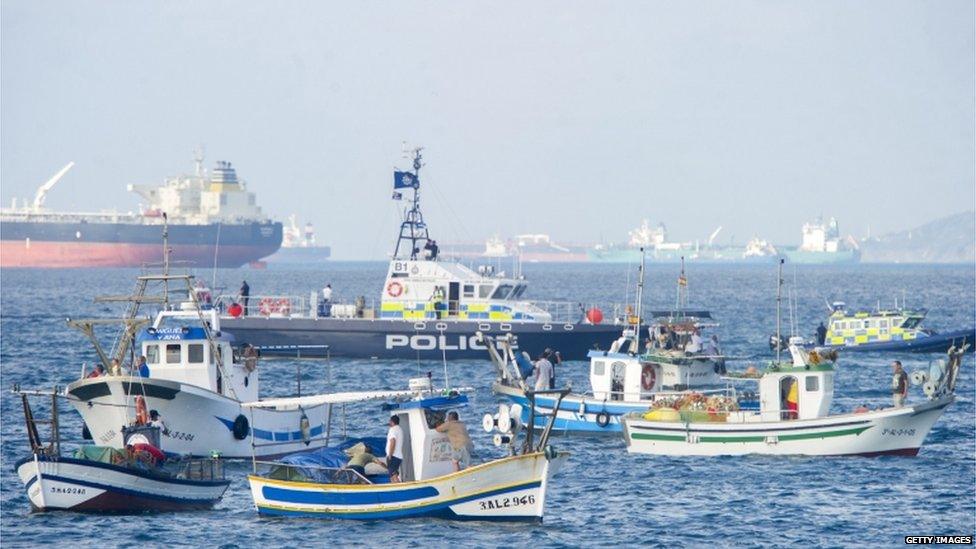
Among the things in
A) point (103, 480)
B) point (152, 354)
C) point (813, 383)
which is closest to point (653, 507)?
point (813, 383)

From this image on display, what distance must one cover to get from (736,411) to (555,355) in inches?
340

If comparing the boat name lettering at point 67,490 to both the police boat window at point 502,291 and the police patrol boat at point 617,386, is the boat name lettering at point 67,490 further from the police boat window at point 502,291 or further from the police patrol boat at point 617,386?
the police boat window at point 502,291

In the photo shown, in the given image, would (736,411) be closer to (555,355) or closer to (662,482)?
(662,482)

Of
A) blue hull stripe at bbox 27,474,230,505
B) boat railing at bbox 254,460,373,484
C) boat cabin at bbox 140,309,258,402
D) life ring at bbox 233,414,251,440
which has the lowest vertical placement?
blue hull stripe at bbox 27,474,230,505

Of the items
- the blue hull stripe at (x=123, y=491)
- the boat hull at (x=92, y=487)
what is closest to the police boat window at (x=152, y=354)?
the blue hull stripe at (x=123, y=491)

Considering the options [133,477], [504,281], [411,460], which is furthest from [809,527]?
[504,281]

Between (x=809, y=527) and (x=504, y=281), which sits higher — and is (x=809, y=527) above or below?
below

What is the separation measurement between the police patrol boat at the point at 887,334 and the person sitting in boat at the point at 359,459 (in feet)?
142

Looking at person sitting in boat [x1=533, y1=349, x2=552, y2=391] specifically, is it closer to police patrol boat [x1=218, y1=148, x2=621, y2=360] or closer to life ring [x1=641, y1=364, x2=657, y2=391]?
life ring [x1=641, y1=364, x2=657, y2=391]

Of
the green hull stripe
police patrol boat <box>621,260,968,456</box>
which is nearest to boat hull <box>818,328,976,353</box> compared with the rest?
police patrol boat <box>621,260,968,456</box>

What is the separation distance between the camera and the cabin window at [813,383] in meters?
37.9

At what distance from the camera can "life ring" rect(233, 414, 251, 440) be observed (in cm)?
3675

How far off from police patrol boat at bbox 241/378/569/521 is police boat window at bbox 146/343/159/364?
8.38 metres

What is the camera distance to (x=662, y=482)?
35.5 meters
